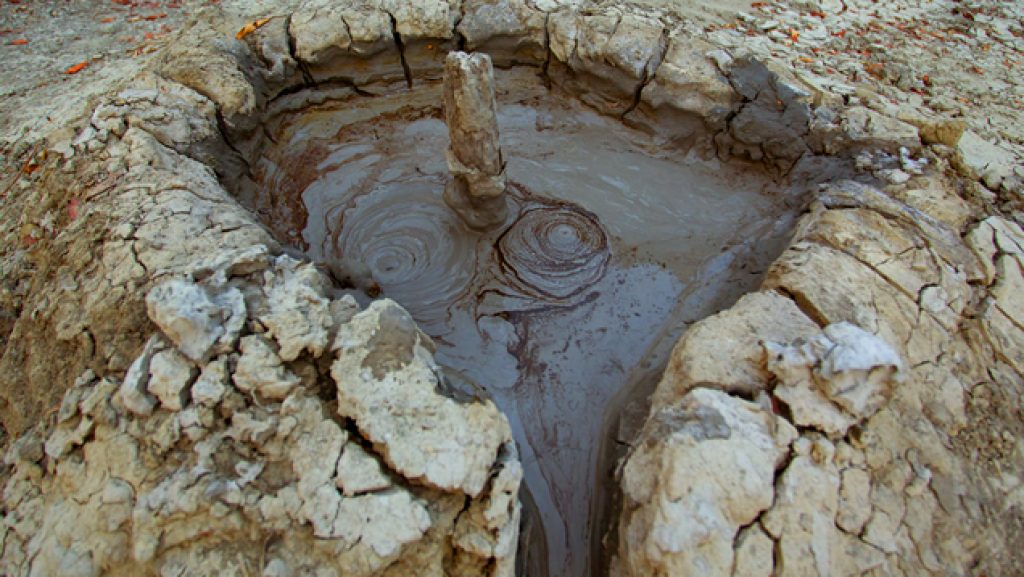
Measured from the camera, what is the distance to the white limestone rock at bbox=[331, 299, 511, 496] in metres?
1.80

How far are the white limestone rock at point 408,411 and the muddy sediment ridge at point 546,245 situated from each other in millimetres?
469

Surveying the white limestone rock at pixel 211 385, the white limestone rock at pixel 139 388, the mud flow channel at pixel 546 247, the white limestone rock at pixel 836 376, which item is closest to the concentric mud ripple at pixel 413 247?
the mud flow channel at pixel 546 247

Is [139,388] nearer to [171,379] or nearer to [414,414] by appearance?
[171,379]

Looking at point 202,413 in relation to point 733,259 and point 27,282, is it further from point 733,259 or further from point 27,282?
point 733,259

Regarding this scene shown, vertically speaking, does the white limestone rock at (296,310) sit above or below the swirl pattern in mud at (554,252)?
above

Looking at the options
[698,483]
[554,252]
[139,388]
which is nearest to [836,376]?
[698,483]

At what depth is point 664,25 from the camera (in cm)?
370

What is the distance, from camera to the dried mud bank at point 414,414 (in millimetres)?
1702

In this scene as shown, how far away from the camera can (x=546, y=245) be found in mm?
3176

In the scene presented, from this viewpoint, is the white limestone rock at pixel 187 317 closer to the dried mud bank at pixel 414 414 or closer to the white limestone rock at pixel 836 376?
the dried mud bank at pixel 414 414

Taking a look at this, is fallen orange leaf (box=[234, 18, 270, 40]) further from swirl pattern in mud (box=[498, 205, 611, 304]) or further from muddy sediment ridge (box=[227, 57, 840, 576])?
swirl pattern in mud (box=[498, 205, 611, 304])

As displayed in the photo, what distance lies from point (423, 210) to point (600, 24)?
172 centimetres

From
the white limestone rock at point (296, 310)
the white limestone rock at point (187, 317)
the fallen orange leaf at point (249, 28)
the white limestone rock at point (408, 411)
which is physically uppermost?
the fallen orange leaf at point (249, 28)

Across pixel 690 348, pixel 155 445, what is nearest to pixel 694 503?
pixel 690 348
